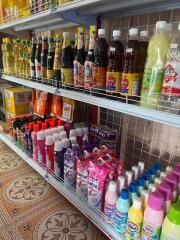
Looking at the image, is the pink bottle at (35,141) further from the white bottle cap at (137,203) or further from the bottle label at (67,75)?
the white bottle cap at (137,203)

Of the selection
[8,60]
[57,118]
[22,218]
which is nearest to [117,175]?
[22,218]

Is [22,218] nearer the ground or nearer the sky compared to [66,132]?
nearer the ground

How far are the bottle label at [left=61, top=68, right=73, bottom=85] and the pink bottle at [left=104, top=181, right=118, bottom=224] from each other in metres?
0.53

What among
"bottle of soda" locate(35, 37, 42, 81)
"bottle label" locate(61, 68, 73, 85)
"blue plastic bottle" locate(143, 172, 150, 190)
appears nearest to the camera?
"blue plastic bottle" locate(143, 172, 150, 190)

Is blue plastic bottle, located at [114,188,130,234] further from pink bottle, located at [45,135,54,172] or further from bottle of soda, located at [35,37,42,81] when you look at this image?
bottle of soda, located at [35,37,42,81]

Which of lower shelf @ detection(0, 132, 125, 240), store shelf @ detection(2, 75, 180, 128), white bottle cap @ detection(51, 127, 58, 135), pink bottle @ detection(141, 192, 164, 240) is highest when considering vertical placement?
store shelf @ detection(2, 75, 180, 128)

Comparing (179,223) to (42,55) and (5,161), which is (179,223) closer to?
(42,55)

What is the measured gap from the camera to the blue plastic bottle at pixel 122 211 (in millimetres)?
672

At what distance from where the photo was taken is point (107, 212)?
0.77 metres

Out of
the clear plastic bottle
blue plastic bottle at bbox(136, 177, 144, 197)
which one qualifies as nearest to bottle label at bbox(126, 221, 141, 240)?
blue plastic bottle at bbox(136, 177, 144, 197)

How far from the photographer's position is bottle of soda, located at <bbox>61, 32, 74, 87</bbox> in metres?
0.97

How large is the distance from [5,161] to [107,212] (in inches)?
41.8

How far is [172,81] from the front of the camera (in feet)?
1.82

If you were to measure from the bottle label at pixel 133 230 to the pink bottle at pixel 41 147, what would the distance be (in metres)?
0.68
